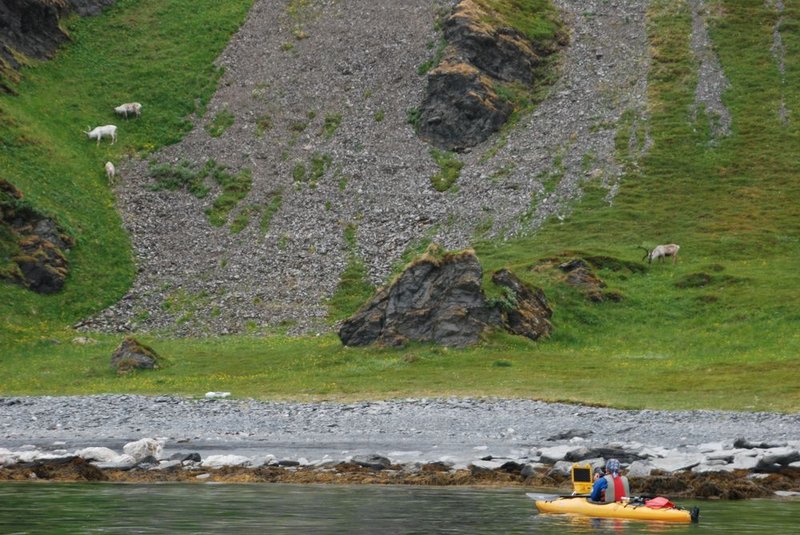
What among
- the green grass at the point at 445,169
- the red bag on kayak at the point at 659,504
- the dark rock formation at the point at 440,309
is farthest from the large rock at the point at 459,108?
the red bag on kayak at the point at 659,504

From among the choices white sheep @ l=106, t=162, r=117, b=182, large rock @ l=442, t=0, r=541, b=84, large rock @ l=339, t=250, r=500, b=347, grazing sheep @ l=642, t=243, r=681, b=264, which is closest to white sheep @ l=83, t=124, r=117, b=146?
white sheep @ l=106, t=162, r=117, b=182

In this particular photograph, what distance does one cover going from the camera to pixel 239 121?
116 metres

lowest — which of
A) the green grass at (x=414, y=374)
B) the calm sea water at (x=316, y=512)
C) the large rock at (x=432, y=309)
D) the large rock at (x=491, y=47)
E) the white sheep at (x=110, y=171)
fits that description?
the calm sea water at (x=316, y=512)

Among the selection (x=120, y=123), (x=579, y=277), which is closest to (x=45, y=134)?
(x=120, y=123)

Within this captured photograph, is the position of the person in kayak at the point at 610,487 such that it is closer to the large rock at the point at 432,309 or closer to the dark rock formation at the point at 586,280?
the large rock at the point at 432,309

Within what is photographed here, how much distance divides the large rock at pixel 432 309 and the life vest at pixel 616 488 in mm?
35393

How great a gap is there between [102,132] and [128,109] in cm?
741

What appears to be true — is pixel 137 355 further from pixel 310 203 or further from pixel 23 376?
pixel 310 203

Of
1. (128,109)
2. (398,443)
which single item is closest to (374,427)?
(398,443)

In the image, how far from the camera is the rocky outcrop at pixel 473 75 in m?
114

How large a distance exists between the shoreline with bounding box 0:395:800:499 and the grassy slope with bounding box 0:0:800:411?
4.90 m

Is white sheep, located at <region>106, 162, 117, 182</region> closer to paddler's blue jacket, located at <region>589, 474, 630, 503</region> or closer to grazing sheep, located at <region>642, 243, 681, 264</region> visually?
grazing sheep, located at <region>642, 243, 681, 264</region>

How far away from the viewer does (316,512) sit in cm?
3288

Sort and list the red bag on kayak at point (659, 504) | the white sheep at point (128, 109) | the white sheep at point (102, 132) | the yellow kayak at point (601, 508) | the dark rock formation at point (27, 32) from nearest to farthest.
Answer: the yellow kayak at point (601, 508), the red bag on kayak at point (659, 504), the white sheep at point (102, 132), the white sheep at point (128, 109), the dark rock formation at point (27, 32)
